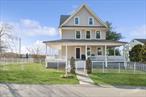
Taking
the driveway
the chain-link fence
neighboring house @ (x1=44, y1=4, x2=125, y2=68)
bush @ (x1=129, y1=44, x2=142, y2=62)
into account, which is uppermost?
neighboring house @ (x1=44, y1=4, x2=125, y2=68)

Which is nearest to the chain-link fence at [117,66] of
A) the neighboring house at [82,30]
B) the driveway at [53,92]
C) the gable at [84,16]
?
the neighboring house at [82,30]

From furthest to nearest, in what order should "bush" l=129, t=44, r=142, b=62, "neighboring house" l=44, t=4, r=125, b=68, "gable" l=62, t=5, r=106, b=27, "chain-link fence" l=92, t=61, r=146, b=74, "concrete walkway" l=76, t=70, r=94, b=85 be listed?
"bush" l=129, t=44, r=142, b=62 < "gable" l=62, t=5, r=106, b=27 < "neighboring house" l=44, t=4, r=125, b=68 < "chain-link fence" l=92, t=61, r=146, b=74 < "concrete walkway" l=76, t=70, r=94, b=85

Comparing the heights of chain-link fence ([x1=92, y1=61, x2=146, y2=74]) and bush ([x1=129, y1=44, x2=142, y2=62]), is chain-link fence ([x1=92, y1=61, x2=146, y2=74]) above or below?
below

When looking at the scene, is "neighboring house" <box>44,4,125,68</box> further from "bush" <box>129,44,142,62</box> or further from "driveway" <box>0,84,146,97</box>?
"driveway" <box>0,84,146,97</box>

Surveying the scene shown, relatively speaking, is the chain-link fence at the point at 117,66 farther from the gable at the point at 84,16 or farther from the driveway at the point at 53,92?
the driveway at the point at 53,92

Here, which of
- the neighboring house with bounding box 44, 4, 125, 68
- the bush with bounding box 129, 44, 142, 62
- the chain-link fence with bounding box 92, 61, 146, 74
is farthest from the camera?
the bush with bounding box 129, 44, 142, 62

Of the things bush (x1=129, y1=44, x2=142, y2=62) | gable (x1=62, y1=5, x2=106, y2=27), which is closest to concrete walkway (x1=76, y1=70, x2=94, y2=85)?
Result: gable (x1=62, y1=5, x2=106, y2=27)

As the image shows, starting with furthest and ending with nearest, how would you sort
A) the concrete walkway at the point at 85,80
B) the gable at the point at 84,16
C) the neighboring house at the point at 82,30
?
the gable at the point at 84,16 → the neighboring house at the point at 82,30 → the concrete walkway at the point at 85,80

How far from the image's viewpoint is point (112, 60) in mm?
34781

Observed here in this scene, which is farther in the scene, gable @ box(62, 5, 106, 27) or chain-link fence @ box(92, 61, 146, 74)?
gable @ box(62, 5, 106, 27)

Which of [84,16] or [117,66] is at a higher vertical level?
[84,16]

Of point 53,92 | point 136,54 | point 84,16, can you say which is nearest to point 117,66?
point 84,16

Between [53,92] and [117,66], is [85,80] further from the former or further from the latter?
[117,66]

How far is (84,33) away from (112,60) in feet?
19.9
